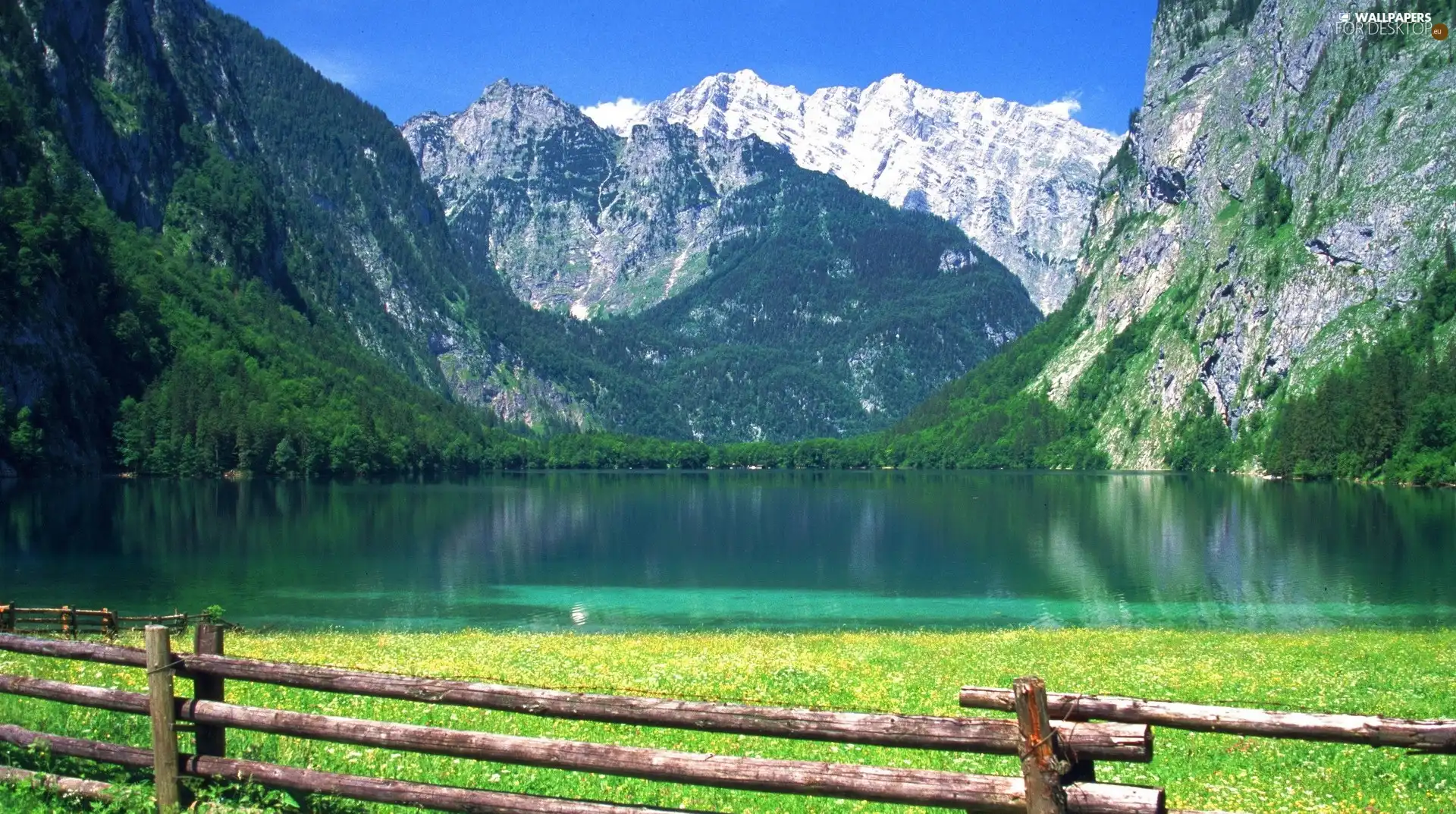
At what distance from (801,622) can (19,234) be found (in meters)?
164

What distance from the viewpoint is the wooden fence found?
125 feet

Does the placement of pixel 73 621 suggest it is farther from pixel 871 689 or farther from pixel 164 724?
pixel 164 724

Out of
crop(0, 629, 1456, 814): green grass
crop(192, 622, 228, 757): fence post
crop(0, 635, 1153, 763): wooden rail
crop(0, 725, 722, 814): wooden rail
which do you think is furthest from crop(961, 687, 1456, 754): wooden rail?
crop(192, 622, 228, 757): fence post

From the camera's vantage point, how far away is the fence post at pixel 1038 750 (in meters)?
9.94

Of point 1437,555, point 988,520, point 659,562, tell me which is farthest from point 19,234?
point 1437,555

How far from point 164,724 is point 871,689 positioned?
1698cm

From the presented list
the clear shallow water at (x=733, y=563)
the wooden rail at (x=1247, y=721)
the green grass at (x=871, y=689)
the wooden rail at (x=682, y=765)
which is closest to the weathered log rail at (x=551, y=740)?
the wooden rail at (x=682, y=765)

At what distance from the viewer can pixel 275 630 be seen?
53.2m

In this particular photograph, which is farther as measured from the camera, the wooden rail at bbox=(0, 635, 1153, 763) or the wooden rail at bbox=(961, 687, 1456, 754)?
the wooden rail at bbox=(0, 635, 1153, 763)

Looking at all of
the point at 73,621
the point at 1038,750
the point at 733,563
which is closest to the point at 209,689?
the point at 1038,750

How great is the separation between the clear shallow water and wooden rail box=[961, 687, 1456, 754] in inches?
1948

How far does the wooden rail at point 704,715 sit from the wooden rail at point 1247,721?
28 centimetres

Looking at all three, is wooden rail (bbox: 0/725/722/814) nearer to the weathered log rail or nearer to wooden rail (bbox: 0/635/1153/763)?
the weathered log rail

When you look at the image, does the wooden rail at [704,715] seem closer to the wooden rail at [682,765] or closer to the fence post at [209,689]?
the fence post at [209,689]
